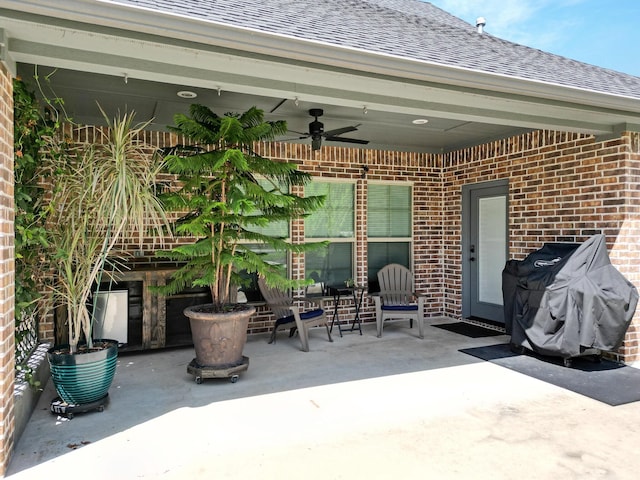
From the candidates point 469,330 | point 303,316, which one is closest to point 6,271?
point 303,316

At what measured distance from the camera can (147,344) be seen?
4.75 meters

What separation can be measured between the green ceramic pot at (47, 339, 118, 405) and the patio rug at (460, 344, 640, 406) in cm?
360

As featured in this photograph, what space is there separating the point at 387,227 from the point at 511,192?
1817mm

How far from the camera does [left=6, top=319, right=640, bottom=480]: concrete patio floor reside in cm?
251

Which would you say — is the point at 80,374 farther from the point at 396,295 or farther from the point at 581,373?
the point at 581,373

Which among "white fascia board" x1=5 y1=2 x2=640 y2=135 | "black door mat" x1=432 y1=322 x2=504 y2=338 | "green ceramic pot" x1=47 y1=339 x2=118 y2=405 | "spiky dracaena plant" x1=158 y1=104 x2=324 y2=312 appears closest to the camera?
"white fascia board" x1=5 y1=2 x2=640 y2=135

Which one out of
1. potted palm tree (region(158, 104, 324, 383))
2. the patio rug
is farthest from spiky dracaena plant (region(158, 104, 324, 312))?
the patio rug

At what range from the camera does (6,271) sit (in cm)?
257

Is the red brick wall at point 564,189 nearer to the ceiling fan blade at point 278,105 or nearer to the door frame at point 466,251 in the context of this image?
the door frame at point 466,251

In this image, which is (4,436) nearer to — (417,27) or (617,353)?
(417,27)

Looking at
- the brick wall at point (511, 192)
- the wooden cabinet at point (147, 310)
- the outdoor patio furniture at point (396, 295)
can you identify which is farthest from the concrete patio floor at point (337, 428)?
the brick wall at point (511, 192)

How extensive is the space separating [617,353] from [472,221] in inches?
104

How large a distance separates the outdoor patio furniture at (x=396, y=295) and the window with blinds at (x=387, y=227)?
31cm

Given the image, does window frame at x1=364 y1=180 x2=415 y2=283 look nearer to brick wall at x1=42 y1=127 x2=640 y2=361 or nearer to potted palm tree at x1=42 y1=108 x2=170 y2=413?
brick wall at x1=42 y1=127 x2=640 y2=361
